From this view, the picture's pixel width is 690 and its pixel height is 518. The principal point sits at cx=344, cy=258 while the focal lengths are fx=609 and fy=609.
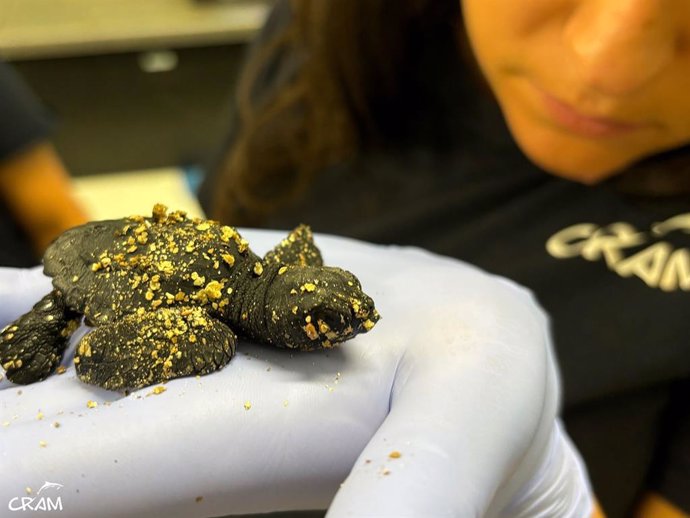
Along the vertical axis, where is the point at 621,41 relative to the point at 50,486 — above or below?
above

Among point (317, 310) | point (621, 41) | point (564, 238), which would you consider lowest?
point (564, 238)

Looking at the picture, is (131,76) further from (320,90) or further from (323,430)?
(323,430)

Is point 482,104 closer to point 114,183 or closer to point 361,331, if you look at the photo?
point 361,331

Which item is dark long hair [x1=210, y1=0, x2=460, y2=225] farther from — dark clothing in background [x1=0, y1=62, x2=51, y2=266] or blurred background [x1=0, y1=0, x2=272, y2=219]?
blurred background [x1=0, y1=0, x2=272, y2=219]

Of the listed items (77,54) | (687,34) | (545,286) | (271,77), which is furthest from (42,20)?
(687,34)

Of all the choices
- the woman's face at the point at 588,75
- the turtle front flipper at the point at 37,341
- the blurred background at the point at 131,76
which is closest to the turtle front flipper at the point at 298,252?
the turtle front flipper at the point at 37,341

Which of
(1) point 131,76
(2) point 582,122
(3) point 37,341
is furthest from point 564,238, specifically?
(1) point 131,76
